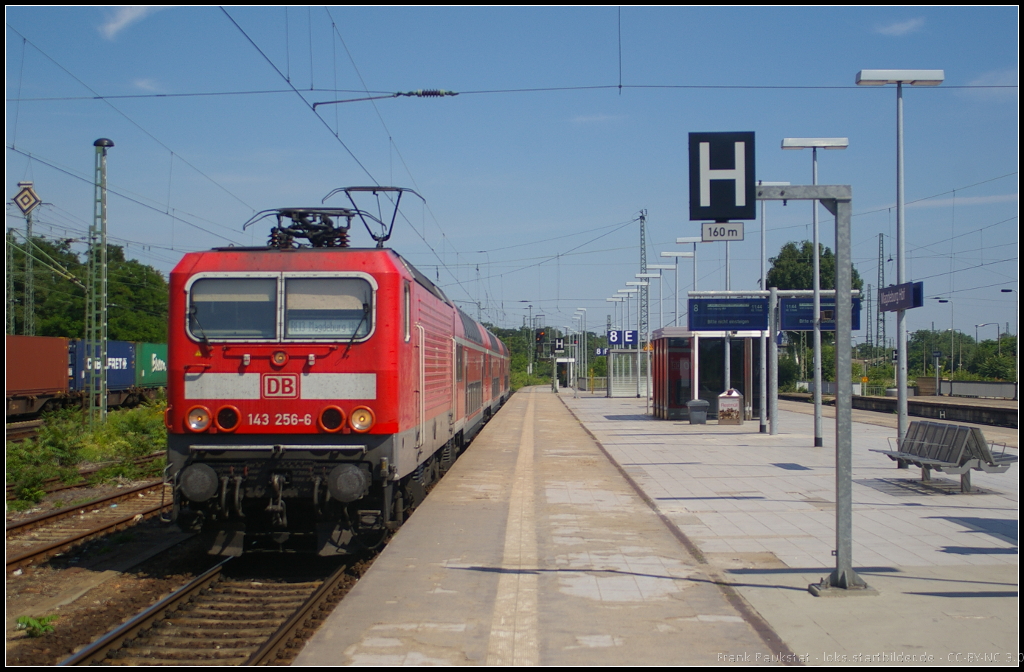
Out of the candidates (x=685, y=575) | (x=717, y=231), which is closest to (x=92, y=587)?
(x=685, y=575)

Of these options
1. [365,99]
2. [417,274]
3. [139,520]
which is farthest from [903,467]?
[139,520]

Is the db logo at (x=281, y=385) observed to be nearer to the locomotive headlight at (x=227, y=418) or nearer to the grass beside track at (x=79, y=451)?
the locomotive headlight at (x=227, y=418)

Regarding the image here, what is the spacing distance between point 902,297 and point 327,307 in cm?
944

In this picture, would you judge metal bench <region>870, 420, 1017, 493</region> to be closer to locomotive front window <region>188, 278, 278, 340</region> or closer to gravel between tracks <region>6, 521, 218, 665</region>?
locomotive front window <region>188, 278, 278, 340</region>

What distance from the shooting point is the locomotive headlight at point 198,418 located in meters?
7.63

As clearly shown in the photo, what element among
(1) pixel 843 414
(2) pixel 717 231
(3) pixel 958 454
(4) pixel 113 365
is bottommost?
(3) pixel 958 454

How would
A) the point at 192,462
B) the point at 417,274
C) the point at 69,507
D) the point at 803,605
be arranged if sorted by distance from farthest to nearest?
the point at 69,507 → the point at 417,274 → the point at 192,462 → the point at 803,605

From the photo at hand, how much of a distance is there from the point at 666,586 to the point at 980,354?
72384 millimetres

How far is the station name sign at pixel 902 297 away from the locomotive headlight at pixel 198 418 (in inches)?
402

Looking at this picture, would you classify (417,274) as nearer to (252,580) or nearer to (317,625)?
(252,580)

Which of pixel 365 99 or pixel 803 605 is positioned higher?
pixel 365 99

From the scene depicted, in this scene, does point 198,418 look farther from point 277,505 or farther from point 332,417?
point 332,417

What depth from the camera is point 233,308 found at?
25.8 ft

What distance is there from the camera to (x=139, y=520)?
10625 mm
